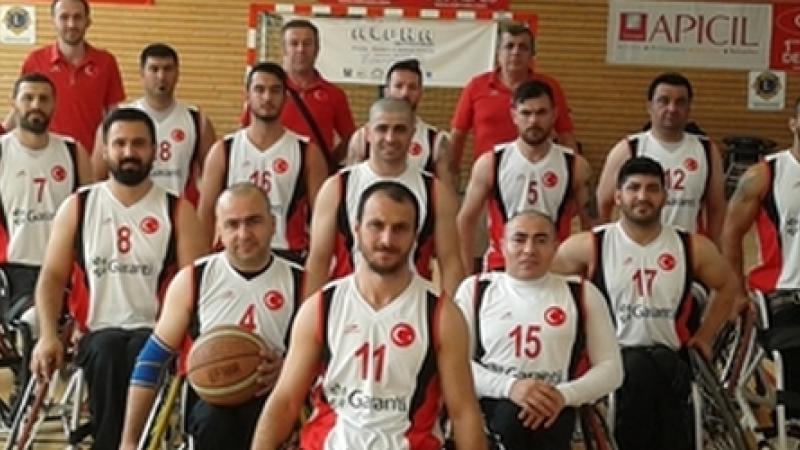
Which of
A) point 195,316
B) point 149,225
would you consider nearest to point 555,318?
point 195,316

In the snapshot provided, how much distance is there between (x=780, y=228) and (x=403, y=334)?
2.38 meters

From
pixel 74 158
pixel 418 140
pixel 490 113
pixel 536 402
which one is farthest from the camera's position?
pixel 490 113

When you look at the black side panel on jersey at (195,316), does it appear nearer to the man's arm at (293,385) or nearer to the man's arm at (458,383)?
the man's arm at (293,385)

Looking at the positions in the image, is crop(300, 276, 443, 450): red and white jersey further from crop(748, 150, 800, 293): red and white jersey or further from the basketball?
crop(748, 150, 800, 293): red and white jersey

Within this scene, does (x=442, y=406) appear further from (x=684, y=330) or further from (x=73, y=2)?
(x=73, y=2)

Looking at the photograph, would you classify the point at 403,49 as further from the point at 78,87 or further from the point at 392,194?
the point at 392,194

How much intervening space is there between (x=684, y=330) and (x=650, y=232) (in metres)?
0.40

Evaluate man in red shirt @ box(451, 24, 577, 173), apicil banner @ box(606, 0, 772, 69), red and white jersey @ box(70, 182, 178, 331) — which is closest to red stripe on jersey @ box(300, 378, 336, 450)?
red and white jersey @ box(70, 182, 178, 331)

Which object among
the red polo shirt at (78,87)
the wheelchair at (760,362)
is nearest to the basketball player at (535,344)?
the wheelchair at (760,362)

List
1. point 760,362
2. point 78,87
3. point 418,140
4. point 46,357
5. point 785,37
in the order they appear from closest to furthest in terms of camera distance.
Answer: point 46,357
point 760,362
point 418,140
point 78,87
point 785,37

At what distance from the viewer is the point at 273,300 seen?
411 centimetres

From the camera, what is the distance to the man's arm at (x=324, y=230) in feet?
15.4

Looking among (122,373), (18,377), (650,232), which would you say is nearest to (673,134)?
(650,232)

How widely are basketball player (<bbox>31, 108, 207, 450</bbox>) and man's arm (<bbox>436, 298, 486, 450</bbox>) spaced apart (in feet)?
4.49
